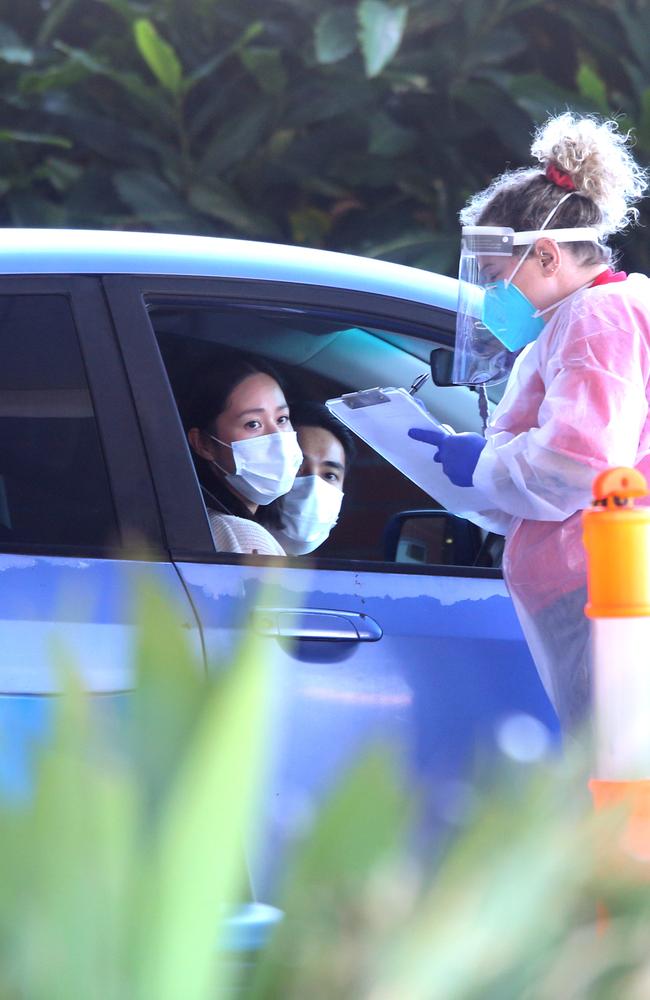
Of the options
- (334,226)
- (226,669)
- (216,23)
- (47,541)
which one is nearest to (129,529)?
(47,541)

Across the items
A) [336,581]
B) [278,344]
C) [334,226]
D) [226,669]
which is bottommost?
[226,669]

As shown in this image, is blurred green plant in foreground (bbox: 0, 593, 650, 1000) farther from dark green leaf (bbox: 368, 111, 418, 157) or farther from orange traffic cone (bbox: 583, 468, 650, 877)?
dark green leaf (bbox: 368, 111, 418, 157)

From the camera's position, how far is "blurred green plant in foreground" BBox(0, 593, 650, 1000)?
2.02 ft

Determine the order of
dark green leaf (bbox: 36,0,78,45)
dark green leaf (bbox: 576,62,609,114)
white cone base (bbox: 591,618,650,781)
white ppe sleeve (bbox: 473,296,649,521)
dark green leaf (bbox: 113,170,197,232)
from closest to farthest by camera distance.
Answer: white cone base (bbox: 591,618,650,781) < white ppe sleeve (bbox: 473,296,649,521) < dark green leaf (bbox: 576,62,609,114) < dark green leaf (bbox: 113,170,197,232) < dark green leaf (bbox: 36,0,78,45)

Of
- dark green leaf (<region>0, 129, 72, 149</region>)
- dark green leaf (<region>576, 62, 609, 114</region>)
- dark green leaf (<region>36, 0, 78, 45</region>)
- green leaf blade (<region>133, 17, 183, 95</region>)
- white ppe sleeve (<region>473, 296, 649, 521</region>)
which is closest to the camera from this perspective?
white ppe sleeve (<region>473, 296, 649, 521</region>)

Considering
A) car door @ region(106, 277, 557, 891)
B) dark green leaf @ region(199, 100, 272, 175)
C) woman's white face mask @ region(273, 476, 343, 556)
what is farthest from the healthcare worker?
dark green leaf @ region(199, 100, 272, 175)

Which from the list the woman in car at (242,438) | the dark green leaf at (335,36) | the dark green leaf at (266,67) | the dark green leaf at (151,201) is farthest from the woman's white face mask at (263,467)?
the dark green leaf at (266,67)

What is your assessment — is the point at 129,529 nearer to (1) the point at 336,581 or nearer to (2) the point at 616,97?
(1) the point at 336,581

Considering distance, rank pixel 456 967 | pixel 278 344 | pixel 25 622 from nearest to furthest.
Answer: pixel 456 967, pixel 25 622, pixel 278 344

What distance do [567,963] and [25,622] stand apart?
1.56m

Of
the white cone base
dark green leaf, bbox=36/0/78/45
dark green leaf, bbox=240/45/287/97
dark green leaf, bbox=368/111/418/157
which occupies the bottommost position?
the white cone base

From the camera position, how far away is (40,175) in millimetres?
8828

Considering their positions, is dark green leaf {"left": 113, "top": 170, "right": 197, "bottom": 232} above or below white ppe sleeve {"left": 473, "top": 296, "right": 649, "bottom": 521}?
above

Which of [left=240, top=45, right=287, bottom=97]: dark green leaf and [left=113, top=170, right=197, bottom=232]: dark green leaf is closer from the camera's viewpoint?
[left=113, top=170, right=197, bottom=232]: dark green leaf
